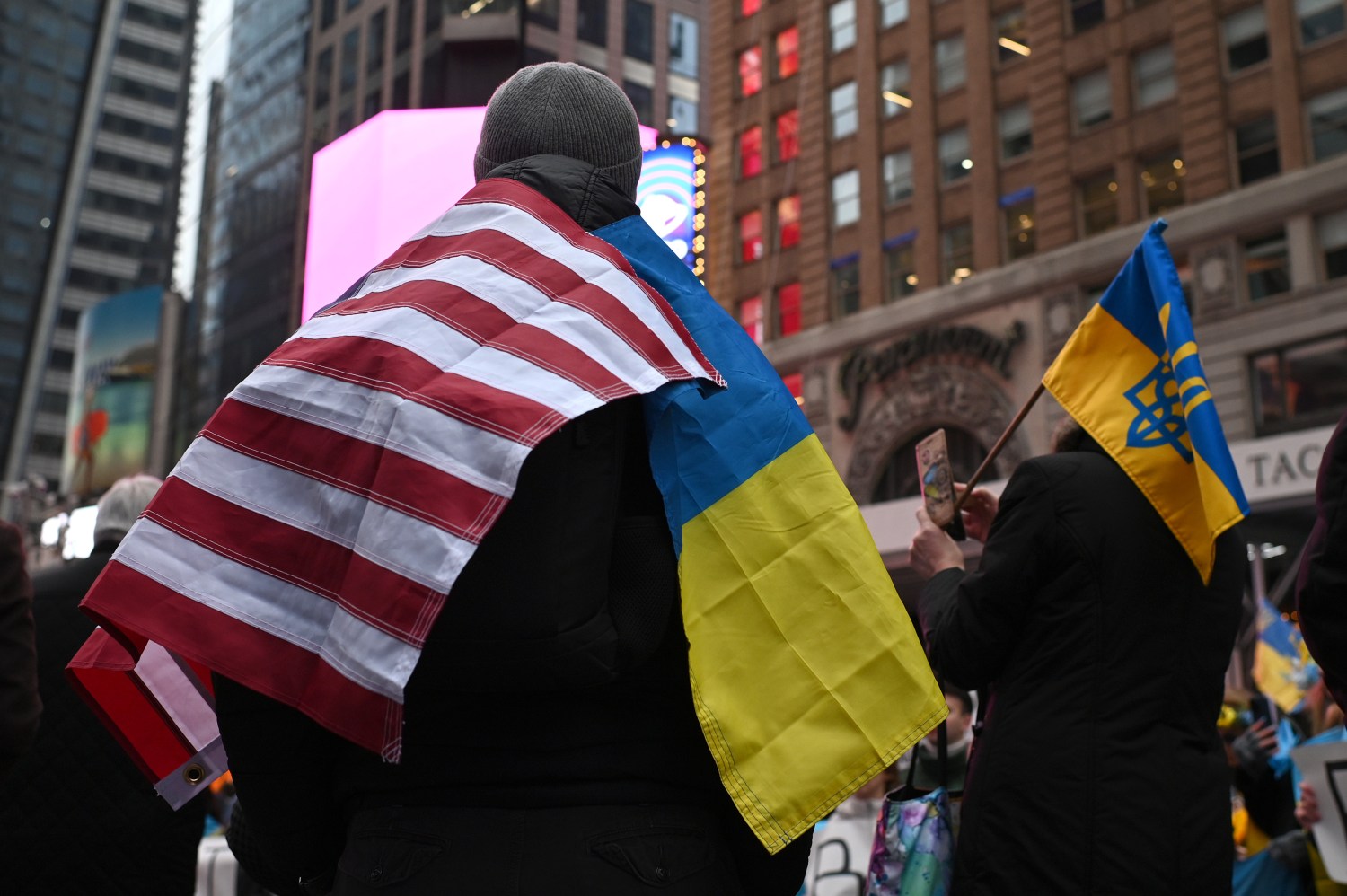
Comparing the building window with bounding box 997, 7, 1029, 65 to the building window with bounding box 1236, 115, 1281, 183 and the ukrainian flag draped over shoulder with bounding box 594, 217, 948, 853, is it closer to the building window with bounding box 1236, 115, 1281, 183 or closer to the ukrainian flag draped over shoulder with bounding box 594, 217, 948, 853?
the building window with bounding box 1236, 115, 1281, 183

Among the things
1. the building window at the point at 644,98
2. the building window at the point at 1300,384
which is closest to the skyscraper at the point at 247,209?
the building window at the point at 644,98

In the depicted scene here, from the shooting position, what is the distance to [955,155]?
30.8 meters

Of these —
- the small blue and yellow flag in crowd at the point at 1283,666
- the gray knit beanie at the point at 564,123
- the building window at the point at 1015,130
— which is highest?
the building window at the point at 1015,130

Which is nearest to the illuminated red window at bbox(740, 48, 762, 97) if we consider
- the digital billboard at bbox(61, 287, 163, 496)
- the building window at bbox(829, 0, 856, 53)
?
the building window at bbox(829, 0, 856, 53)

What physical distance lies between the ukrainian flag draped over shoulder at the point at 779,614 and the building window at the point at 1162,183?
26.5 meters

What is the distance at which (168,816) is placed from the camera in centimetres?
401

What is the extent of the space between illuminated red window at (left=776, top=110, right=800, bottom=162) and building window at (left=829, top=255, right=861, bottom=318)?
358 cm

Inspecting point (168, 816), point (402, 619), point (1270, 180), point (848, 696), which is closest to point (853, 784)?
point (848, 696)

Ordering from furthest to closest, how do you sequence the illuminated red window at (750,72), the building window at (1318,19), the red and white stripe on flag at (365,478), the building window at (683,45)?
the building window at (683,45) < the illuminated red window at (750,72) < the building window at (1318,19) < the red and white stripe on flag at (365,478)

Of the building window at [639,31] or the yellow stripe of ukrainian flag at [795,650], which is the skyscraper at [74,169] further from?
the yellow stripe of ukrainian flag at [795,650]

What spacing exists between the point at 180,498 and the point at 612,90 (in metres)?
1.05

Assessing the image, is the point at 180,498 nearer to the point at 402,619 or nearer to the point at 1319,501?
the point at 402,619

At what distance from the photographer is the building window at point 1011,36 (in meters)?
30.0

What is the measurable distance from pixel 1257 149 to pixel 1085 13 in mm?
5735
